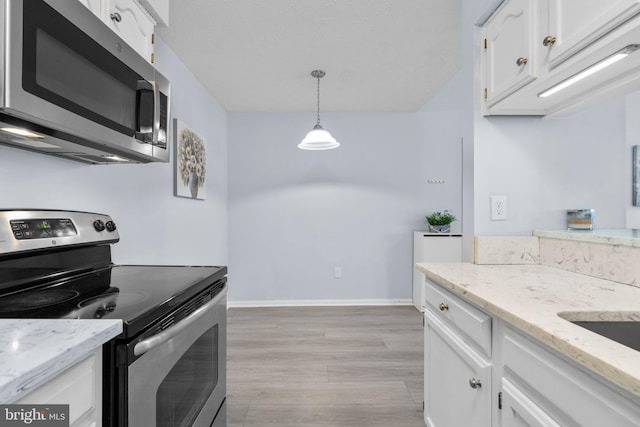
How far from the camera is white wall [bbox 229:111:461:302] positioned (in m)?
4.00

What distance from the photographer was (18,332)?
2.24ft

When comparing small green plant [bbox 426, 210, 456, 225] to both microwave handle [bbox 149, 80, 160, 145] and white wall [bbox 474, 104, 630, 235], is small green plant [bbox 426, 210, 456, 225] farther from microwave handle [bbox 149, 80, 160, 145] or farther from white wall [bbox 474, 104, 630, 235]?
microwave handle [bbox 149, 80, 160, 145]

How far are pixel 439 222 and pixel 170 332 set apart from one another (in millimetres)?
3392

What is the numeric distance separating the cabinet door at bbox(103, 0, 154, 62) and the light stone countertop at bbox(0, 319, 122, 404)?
1059 mm

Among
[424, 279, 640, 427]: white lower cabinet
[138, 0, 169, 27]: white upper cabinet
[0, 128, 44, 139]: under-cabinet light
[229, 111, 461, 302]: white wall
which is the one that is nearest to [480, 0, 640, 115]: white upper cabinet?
[424, 279, 640, 427]: white lower cabinet

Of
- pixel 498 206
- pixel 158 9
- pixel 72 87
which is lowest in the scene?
pixel 498 206

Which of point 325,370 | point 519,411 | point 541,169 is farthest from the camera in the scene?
point 325,370

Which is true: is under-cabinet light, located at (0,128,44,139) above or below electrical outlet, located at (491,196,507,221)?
above

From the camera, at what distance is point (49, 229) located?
1.23 m

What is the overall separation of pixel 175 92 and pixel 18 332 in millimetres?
2290

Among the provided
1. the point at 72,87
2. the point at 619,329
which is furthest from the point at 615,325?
the point at 72,87

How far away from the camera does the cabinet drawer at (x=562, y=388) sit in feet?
1.89

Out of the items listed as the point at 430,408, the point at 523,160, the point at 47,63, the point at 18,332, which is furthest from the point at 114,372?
the point at 523,160

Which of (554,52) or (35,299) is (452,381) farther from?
(35,299)
